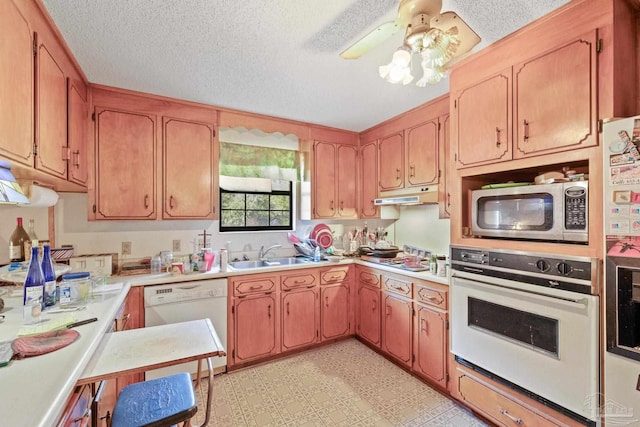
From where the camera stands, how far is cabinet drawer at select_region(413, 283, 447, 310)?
214 cm

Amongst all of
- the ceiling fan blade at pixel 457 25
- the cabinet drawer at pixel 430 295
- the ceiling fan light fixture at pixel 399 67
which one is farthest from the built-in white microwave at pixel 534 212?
the ceiling fan light fixture at pixel 399 67

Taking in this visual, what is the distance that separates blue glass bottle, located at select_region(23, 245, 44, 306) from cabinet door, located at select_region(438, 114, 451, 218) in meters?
2.67

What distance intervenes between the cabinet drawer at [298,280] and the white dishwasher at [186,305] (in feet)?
1.79

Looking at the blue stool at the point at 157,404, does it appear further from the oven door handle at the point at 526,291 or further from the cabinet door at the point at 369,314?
the cabinet door at the point at 369,314

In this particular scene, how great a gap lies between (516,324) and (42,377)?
2155mm

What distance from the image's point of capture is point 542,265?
1.52 m

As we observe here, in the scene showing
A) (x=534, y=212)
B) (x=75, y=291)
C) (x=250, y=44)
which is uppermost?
(x=250, y=44)

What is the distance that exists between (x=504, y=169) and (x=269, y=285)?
6.79 ft

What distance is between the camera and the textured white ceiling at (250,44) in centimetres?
Result: 140

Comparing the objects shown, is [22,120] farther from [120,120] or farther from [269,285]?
[269,285]

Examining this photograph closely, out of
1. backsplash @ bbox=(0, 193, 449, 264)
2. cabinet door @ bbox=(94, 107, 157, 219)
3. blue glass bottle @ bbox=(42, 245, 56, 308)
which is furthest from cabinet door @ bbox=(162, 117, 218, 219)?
blue glass bottle @ bbox=(42, 245, 56, 308)

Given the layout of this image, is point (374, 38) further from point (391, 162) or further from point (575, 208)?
point (391, 162)

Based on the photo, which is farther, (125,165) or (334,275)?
(334,275)

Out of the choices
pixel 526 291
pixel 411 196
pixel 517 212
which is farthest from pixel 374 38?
pixel 411 196
